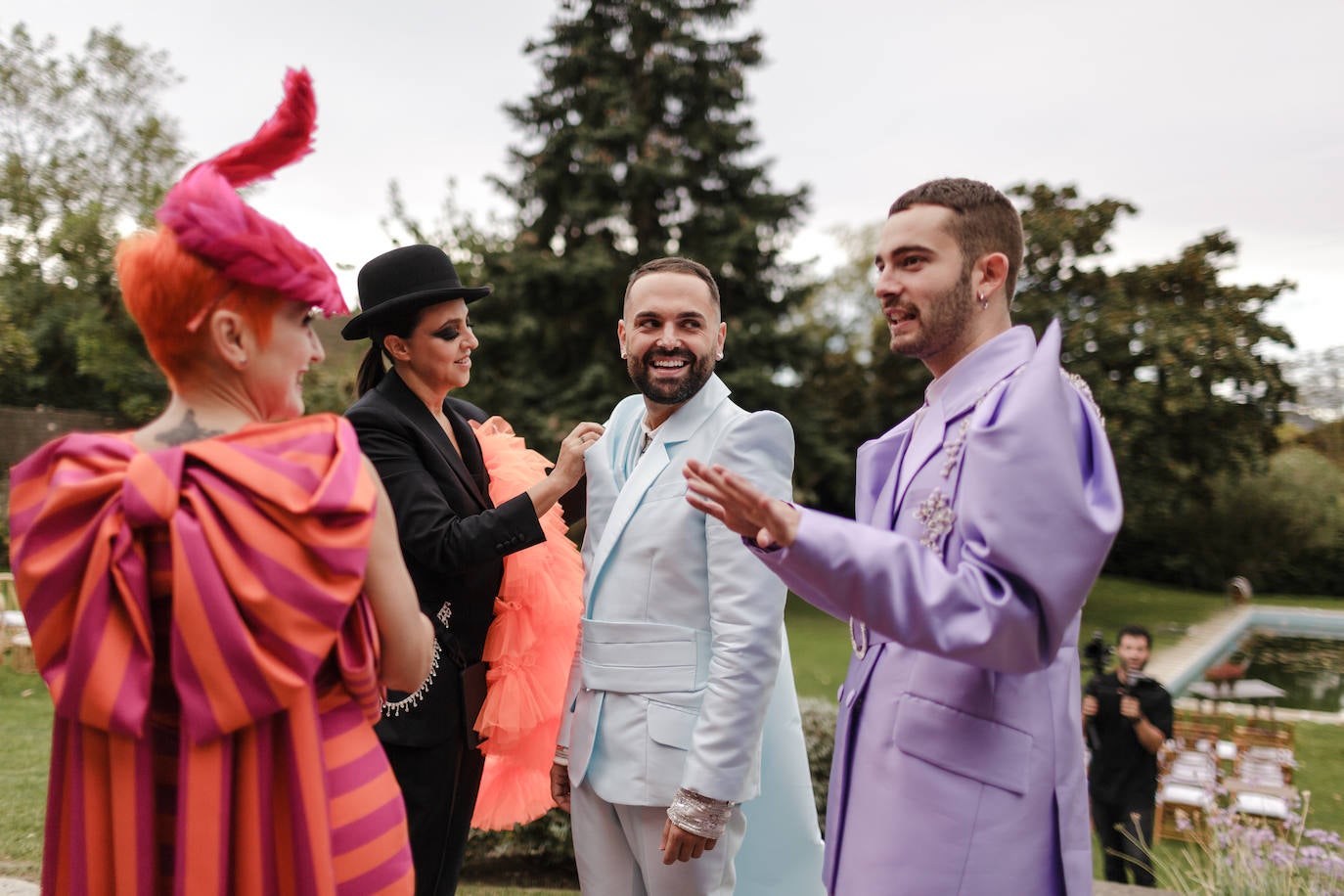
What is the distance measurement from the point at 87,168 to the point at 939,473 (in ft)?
84.5

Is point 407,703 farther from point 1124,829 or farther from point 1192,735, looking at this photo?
point 1192,735

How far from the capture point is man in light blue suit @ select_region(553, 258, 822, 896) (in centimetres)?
251

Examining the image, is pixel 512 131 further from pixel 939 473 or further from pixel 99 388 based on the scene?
pixel 939 473

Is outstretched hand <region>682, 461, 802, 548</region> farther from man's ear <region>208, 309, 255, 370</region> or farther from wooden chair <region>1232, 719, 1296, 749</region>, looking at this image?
wooden chair <region>1232, 719, 1296, 749</region>

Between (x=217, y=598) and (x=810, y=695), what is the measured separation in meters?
11.3

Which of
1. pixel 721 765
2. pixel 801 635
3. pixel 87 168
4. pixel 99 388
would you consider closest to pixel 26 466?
pixel 721 765

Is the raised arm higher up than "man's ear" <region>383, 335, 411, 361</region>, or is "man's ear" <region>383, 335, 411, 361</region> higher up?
"man's ear" <region>383, 335, 411, 361</region>

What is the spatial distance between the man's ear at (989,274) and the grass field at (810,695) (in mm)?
4365

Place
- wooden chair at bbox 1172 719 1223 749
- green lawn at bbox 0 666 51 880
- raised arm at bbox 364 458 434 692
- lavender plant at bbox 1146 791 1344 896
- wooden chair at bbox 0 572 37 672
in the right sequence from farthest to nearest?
1. wooden chair at bbox 0 572 37 672
2. wooden chair at bbox 1172 719 1223 749
3. green lawn at bbox 0 666 51 880
4. lavender plant at bbox 1146 791 1344 896
5. raised arm at bbox 364 458 434 692

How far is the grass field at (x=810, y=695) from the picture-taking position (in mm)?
5375

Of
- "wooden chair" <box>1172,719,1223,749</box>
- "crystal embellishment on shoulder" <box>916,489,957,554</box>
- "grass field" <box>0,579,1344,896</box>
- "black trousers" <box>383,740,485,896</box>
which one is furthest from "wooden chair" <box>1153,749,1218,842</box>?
"crystal embellishment on shoulder" <box>916,489,957,554</box>

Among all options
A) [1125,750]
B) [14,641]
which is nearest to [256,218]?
[1125,750]

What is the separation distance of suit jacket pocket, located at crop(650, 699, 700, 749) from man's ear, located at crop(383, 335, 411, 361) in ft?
4.50

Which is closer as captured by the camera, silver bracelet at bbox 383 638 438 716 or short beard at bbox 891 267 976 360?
short beard at bbox 891 267 976 360
